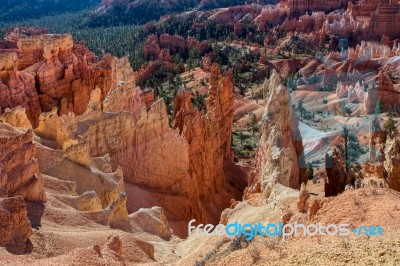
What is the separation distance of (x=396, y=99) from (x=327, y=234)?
2923cm

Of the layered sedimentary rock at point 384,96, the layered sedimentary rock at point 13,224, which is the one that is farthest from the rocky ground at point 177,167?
the layered sedimentary rock at point 384,96

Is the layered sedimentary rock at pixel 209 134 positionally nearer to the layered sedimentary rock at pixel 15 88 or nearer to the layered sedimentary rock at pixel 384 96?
the layered sedimentary rock at pixel 15 88

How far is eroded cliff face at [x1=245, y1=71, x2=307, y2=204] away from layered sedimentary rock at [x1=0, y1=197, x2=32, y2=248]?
6.35 m

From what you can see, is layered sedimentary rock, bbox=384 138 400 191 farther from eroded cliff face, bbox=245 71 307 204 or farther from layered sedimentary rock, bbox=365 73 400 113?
layered sedimentary rock, bbox=365 73 400 113

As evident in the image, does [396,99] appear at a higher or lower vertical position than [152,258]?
lower

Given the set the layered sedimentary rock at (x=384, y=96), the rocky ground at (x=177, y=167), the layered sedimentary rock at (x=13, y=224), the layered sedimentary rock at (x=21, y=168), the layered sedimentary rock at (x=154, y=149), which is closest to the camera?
the rocky ground at (x=177, y=167)

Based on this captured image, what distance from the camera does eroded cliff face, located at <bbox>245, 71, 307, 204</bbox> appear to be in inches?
598

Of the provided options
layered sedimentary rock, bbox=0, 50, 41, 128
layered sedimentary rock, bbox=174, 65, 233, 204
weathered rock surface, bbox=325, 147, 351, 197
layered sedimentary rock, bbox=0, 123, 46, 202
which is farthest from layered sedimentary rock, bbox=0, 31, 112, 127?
weathered rock surface, bbox=325, 147, 351, 197

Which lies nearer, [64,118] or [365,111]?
[64,118]

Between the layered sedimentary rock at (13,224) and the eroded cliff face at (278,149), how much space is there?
6.35m

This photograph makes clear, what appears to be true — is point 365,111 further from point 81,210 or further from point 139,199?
point 81,210

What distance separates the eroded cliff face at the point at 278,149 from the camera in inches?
598

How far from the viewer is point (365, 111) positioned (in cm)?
3098

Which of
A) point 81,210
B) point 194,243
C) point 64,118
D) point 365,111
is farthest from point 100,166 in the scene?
point 365,111
